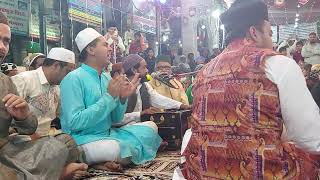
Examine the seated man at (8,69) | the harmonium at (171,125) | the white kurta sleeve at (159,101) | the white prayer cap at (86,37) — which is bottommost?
the harmonium at (171,125)

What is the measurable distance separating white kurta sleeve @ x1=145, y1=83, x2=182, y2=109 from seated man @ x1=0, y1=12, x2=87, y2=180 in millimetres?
2658

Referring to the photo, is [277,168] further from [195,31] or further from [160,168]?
[195,31]

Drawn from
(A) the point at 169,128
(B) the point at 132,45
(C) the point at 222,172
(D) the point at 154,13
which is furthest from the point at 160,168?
Answer: (D) the point at 154,13

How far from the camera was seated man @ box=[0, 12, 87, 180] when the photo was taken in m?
2.92

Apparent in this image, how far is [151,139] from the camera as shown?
15.8 feet

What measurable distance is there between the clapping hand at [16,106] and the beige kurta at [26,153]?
0.31 feet

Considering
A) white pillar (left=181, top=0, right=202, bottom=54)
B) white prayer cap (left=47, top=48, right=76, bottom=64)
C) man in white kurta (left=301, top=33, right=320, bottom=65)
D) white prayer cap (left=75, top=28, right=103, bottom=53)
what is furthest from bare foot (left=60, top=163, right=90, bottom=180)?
white pillar (left=181, top=0, right=202, bottom=54)

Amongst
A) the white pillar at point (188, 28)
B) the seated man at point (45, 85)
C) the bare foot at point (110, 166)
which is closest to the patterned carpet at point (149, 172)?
the bare foot at point (110, 166)

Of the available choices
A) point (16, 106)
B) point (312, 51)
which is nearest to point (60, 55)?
point (16, 106)

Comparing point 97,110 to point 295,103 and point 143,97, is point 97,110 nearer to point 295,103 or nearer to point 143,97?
point 143,97

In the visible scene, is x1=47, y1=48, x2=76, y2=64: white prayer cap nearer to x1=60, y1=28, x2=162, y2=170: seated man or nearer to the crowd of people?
the crowd of people

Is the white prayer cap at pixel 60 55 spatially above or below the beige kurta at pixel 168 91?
above

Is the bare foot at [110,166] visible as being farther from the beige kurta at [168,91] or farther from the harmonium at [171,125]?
the beige kurta at [168,91]

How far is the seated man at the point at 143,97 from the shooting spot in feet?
18.3
